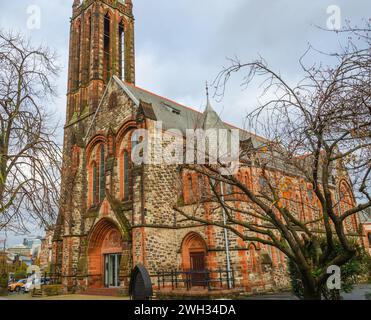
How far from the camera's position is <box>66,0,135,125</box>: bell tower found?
2816 centimetres

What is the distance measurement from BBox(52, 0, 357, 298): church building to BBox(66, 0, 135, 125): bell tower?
125 millimetres

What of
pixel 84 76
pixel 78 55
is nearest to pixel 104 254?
pixel 84 76

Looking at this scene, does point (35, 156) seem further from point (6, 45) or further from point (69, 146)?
point (69, 146)

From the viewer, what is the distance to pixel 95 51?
2862 centimetres

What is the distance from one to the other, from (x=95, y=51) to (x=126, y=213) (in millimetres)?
14822

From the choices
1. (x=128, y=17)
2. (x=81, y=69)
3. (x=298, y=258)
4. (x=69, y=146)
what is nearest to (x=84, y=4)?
(x=128, y=17)

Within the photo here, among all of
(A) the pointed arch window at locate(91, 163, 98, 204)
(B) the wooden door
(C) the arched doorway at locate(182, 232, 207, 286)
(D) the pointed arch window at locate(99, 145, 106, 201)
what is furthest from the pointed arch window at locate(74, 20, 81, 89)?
(B) the wooden door

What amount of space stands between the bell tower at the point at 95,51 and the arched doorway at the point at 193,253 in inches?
498

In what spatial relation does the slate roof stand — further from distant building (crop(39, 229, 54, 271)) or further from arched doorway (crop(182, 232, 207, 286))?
distant building (crop(39, 229, 54, 271))

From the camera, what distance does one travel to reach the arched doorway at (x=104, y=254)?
2164 cm

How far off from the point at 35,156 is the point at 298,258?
19.7ft

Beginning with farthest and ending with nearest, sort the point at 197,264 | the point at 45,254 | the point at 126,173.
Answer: the point at 45,254 → the point at 126,173 → the point at 197,264

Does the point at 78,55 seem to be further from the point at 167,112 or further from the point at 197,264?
the point at 197,264

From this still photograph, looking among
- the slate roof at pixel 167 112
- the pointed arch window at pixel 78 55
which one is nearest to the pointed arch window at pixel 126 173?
the slate roof at pixel 167 112
